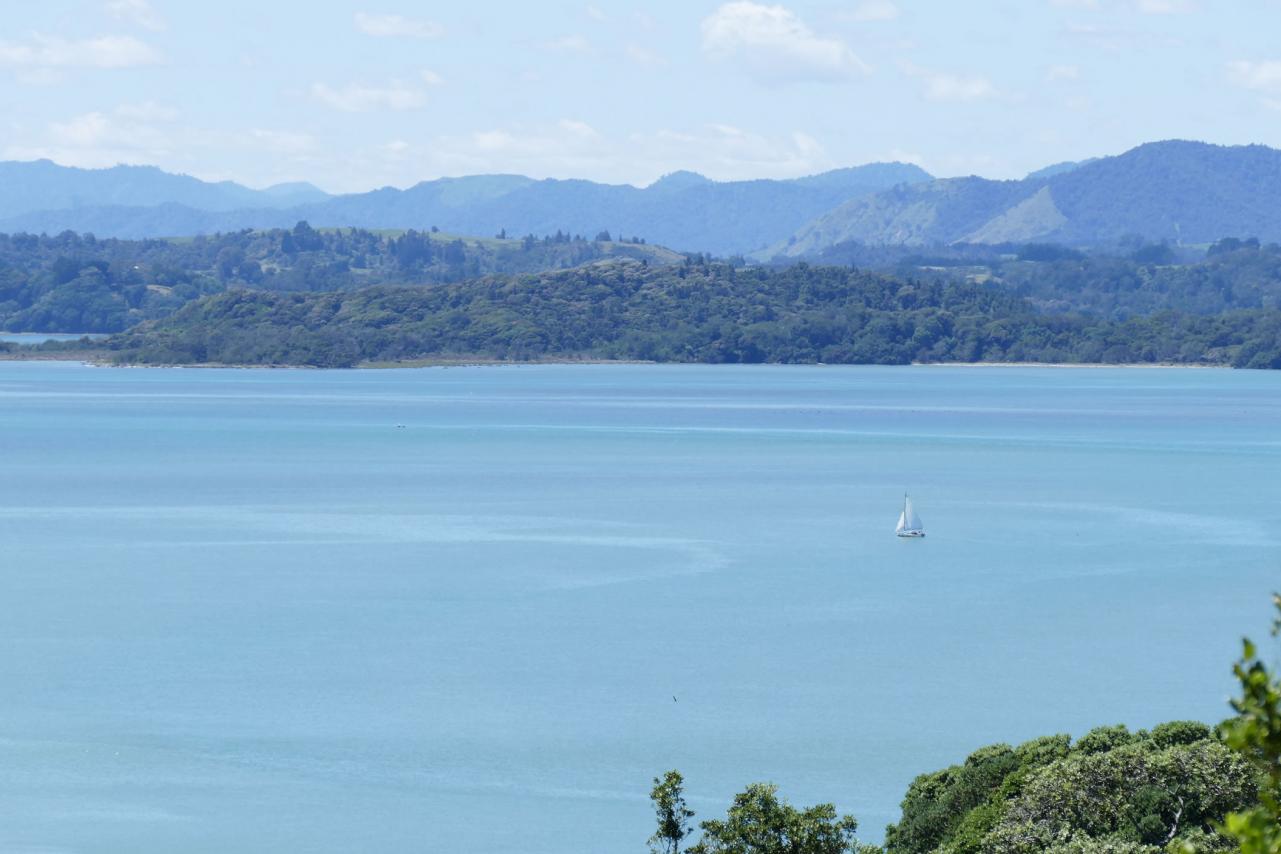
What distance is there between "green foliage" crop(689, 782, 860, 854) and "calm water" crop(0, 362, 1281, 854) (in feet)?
38.6

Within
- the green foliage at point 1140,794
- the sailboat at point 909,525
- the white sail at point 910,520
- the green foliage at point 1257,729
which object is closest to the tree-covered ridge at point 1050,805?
the green foliage at point 1140,794

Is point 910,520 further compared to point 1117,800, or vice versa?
point 910,520

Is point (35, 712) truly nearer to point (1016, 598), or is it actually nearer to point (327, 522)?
point (1016, 598)

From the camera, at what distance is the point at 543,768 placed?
36188 millimetres

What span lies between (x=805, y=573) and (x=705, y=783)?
2663 centimetres

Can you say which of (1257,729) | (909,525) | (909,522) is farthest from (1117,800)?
(909,522)

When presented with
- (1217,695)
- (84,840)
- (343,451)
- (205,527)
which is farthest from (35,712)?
(343,451)

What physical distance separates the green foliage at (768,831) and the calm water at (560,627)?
11752 mm

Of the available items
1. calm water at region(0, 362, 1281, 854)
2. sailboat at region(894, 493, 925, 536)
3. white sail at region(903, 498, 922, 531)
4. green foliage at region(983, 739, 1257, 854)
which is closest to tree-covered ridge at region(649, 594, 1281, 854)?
green foliage at region(983, 739, 1257, 854)

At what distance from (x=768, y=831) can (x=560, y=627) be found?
30716mm

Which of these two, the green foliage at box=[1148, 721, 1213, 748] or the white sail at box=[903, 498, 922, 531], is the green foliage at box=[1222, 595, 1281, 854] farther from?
the white sail at box=[903, 498, 922, 531]

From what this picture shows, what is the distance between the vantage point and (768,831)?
2031 cm

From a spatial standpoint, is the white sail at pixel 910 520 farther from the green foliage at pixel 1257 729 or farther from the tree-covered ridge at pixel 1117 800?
the green foliage at pixel 1257 729

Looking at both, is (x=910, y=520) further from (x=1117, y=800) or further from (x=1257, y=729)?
(x=1257, y=729)
